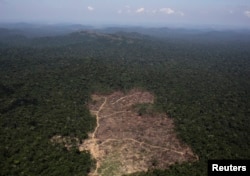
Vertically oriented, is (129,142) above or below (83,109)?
below

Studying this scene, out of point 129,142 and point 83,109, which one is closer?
point 129,142

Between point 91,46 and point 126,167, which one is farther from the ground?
point 91,46

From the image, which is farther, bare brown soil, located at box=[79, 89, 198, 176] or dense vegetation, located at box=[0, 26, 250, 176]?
bare brown soil, located at box=[79, 89, 198, 176]

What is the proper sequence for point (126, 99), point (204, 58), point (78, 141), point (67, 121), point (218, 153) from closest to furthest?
point (218, 153)
point (78, 141)
point (67, 121)
point (126, 99)
point (204, 58)

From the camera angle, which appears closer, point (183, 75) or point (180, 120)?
point (180, 120)

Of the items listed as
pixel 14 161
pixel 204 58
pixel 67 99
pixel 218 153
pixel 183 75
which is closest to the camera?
pixel 14 161

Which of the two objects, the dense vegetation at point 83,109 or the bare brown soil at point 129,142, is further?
the bare brown soil at point 129,142

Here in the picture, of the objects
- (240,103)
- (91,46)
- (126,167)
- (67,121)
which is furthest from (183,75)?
(91,46)

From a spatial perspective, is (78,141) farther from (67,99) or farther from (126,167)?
(67,99)
